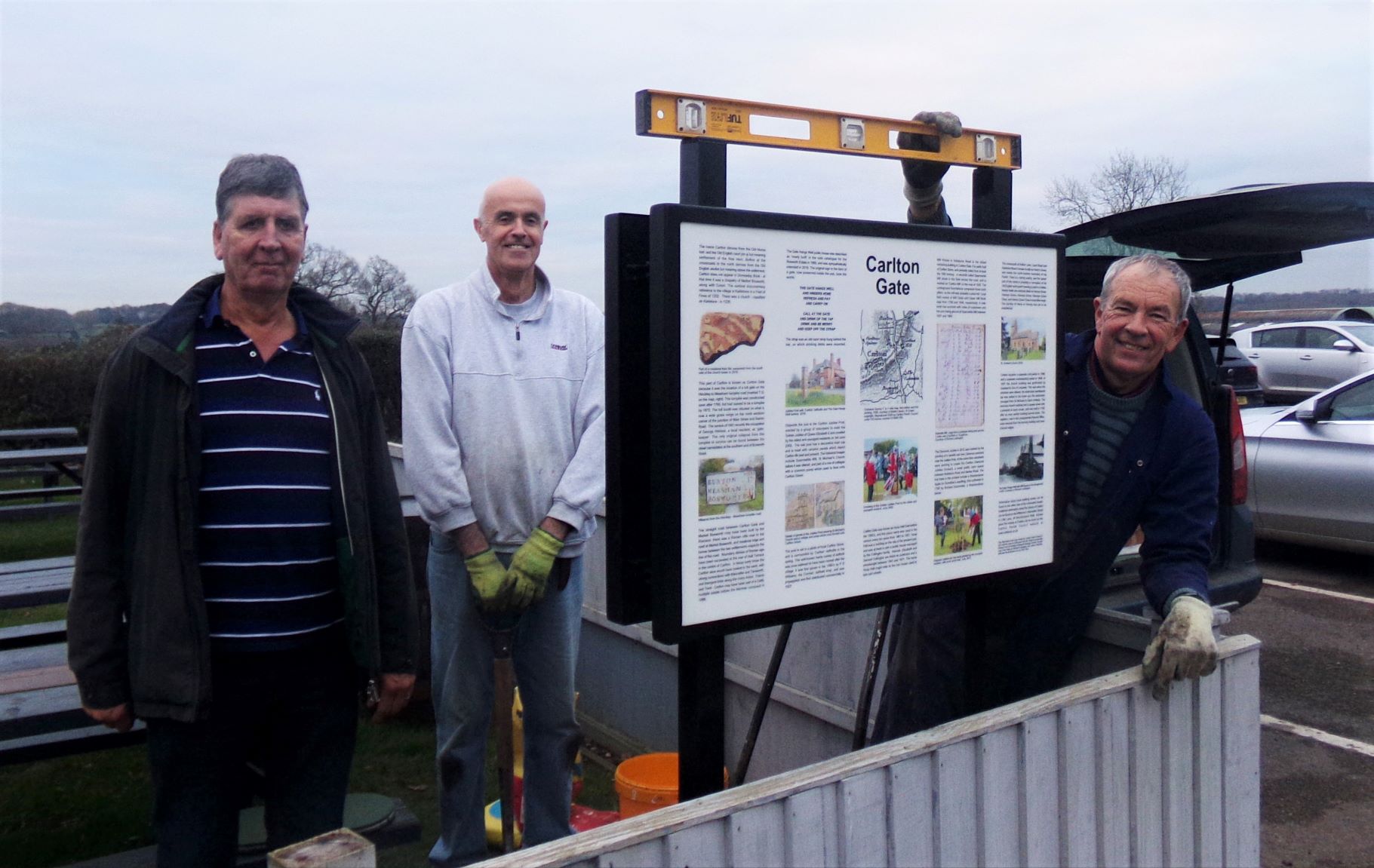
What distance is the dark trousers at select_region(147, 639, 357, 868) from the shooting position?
2.16 metres

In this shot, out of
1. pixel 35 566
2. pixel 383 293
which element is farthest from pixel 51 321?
pixel 35 566

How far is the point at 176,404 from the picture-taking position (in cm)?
211

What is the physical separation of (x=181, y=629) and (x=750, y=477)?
1.13 m

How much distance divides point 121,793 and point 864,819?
12.1 feet

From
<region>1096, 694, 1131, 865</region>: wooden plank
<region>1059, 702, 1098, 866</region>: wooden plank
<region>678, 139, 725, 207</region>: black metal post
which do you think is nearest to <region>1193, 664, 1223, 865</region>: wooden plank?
<region>1096, 694, 1131, 865</region>: wooden plank

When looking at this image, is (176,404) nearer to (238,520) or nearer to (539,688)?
(238,520)

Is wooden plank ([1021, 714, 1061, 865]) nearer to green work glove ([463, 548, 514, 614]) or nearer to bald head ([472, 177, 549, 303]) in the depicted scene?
green work glove ([463, 548, 514, 614])

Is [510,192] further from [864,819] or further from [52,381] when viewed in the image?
[52,381]

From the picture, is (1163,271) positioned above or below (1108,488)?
above

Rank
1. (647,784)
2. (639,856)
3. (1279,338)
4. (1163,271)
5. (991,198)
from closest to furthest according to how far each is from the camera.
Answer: (639,856), (991,198), (1163,271), (647,784), (1279,338)

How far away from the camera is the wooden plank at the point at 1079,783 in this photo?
200 centimetres

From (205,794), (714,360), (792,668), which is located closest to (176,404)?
(205,794)

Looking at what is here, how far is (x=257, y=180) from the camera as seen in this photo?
2.20 metres

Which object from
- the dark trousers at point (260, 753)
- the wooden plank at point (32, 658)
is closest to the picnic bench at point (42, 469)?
the wooden plank at point (32, 658)
